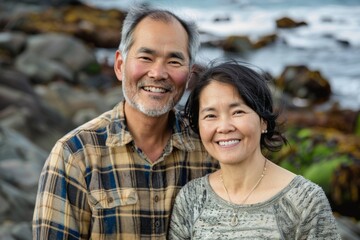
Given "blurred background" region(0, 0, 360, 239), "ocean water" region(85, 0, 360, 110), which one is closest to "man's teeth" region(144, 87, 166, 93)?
"blurred background" region(0, 0, 360, 239)

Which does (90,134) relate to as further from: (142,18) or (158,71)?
(142,18)

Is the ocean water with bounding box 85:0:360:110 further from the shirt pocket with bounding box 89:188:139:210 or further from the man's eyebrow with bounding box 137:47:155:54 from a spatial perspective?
the shirt pocket with bounding box 89:188:139:210

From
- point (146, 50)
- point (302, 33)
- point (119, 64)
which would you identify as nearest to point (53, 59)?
point (302, 33)

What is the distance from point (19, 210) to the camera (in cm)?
620

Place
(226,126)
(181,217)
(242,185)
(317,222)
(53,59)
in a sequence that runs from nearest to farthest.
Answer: (317,222), (226,126), (242,185), (181,217), (53,59)

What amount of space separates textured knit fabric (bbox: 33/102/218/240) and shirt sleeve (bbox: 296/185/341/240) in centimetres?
78

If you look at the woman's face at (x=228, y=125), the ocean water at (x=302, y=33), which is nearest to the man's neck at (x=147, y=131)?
the woman's face at (x=228, y=125)

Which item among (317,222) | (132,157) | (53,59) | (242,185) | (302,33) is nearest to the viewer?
(317,222)

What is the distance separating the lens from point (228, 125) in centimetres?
299

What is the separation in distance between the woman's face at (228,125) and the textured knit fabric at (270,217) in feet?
0.74

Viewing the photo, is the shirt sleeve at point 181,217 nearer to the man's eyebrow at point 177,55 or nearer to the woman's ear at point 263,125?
the woman's ear at point 263,125

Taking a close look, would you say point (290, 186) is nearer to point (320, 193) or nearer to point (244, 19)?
point (320, 193)

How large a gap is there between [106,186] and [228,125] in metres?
0.75

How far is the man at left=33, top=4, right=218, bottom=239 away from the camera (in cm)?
327
